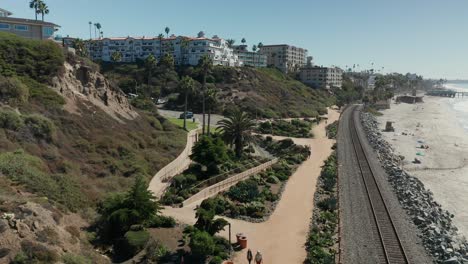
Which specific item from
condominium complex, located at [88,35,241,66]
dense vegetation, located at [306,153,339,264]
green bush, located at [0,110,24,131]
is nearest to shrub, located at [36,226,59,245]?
dense vegetation, located at [306,153,339,264]

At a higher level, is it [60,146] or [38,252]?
[60,146]

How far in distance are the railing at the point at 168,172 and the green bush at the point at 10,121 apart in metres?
13.4

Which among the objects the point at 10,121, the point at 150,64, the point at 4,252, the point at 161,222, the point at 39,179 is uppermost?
the point at 150,64

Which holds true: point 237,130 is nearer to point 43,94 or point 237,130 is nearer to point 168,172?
point 168,172

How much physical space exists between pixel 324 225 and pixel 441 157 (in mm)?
50972

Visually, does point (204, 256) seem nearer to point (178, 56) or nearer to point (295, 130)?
point (295, 130)

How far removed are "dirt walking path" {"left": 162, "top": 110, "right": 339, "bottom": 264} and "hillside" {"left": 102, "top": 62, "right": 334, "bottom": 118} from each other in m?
62.8

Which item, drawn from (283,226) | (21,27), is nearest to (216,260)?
(283,226)

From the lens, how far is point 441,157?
71688 millimetres

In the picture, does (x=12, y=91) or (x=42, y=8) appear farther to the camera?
(x=42, y=8)

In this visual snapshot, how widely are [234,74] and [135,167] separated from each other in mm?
93267

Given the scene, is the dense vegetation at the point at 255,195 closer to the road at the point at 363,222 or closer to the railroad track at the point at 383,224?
the road at the point at 363,222

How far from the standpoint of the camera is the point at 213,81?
12638cm

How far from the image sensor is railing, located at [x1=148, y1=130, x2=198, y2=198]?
3835 centimetres
